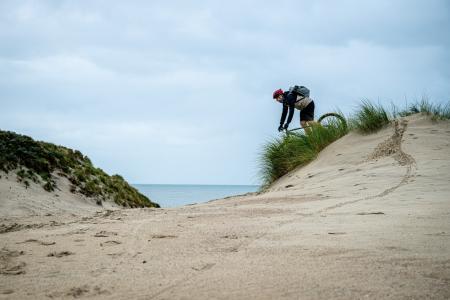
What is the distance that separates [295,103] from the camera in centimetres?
911

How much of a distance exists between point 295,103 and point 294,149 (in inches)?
45.6

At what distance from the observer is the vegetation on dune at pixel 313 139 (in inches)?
327

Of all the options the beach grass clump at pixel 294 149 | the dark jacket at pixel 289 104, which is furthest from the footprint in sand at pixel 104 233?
the dark jacket at pixel 289 104

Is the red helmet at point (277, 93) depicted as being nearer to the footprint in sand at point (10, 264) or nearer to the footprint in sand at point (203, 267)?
the footprint in sand at point (10, 264)

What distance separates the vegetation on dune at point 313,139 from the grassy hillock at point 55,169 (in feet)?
10.0

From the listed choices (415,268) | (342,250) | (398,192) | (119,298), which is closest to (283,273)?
(342,250)

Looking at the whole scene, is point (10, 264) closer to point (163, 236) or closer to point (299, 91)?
point (163, 236)

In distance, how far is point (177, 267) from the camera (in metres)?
2.04

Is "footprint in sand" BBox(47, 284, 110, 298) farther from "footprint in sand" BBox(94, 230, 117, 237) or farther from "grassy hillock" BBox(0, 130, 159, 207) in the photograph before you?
"grassy hillock" BBox(0, 130, 159, 207)

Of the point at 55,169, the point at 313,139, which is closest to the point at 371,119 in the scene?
the point at 313,139

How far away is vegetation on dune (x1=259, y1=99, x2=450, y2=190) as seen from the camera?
831 centimetres

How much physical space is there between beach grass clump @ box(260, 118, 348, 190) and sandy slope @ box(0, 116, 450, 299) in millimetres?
4066

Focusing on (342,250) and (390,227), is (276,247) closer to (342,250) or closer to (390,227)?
(342,250)

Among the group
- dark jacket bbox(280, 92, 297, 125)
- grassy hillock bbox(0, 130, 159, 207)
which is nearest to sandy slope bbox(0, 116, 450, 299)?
grassy hillock bbox(0, 130, 159, 207)
